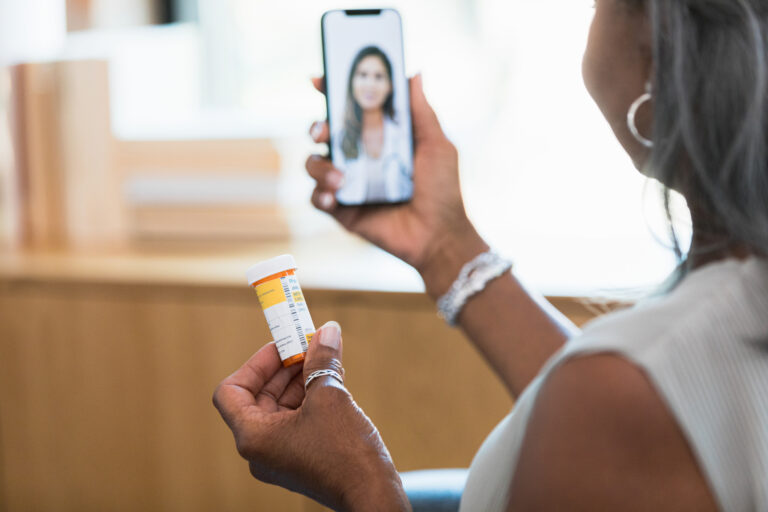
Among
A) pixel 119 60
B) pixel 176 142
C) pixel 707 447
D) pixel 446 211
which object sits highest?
pixel 119 60

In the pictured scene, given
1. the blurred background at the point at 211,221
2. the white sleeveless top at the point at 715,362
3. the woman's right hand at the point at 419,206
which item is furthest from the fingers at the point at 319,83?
the white sleeveless top at the point at 715,362

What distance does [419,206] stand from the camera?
764 millimetres

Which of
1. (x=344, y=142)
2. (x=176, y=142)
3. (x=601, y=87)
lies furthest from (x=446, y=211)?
(x=176, y=142)

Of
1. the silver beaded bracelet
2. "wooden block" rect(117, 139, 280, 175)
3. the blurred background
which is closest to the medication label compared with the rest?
the silver beaded bracelet

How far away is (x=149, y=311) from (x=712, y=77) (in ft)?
2.95

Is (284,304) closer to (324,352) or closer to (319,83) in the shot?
(324,352)

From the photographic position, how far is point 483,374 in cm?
102

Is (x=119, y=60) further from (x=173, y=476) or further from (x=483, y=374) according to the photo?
(x=483, y=374)

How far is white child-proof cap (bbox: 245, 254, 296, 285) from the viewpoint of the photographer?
23.5 inches

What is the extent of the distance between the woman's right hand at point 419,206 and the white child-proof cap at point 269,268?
0.55 feet

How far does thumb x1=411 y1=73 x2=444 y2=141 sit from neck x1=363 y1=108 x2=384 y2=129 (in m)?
0.04

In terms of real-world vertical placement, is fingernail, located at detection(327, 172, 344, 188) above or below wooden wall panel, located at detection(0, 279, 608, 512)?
above

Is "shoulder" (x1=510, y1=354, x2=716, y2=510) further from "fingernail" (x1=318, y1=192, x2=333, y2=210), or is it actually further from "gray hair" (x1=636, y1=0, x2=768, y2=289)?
"fingernail" (x1=318, y1=192, x2=333, y2=210)

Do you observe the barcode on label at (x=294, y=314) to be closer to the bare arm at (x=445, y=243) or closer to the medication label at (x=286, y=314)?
the medication label at (x=286, y=314)
